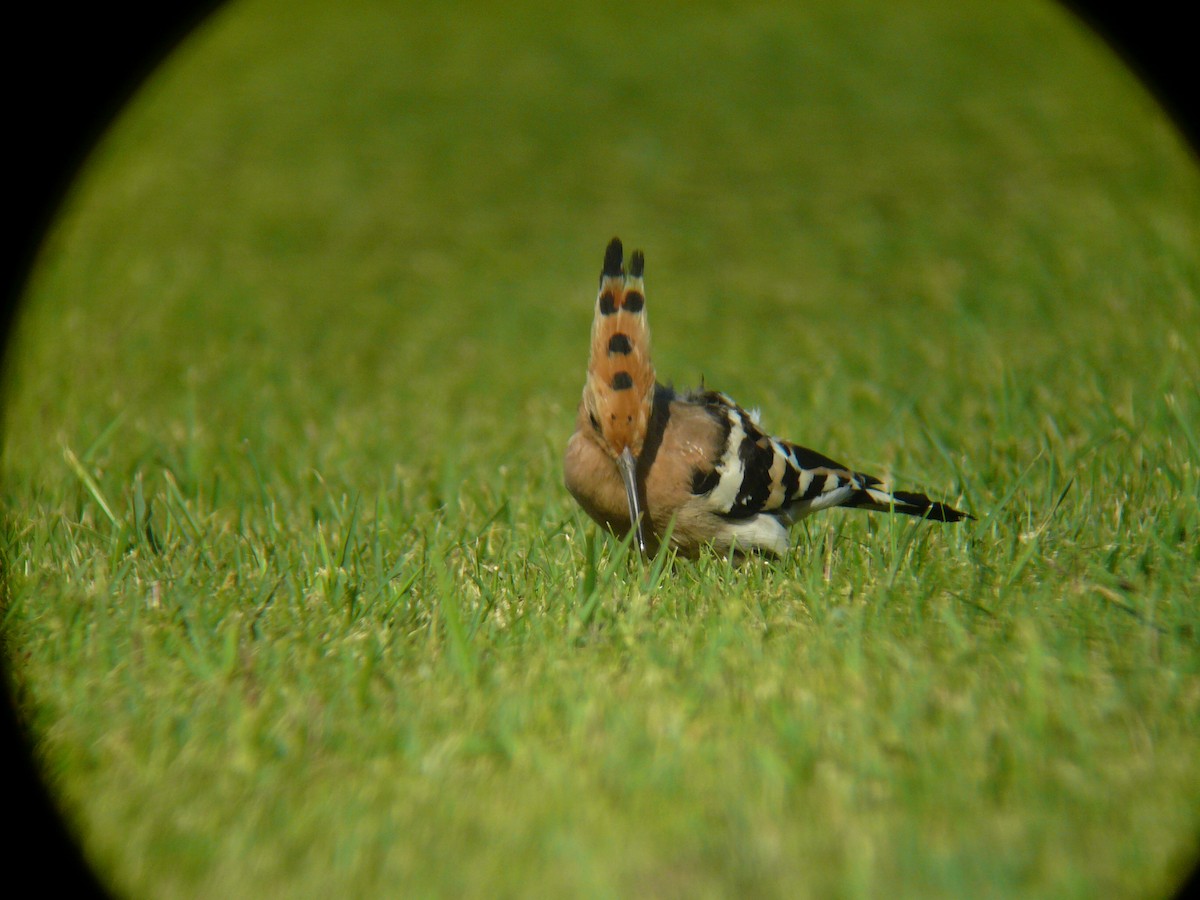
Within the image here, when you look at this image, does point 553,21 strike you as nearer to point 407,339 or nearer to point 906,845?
point 407,339

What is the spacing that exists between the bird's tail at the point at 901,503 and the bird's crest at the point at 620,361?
809 millimetres

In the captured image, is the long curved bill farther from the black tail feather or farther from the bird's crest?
the black tail feather

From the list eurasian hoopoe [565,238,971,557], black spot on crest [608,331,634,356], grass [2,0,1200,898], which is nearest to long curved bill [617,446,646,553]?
eurasian hoopoe [565,238,971,557]

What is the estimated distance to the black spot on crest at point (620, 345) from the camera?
3936 mm

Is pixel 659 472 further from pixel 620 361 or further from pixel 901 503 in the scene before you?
pixel 901 503

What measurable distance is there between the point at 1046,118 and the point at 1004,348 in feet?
16.3

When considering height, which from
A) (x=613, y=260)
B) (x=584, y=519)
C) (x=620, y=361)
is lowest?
(x=584, y=519)

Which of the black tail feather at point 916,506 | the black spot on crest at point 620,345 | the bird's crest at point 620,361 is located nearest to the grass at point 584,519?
the black tail feather at point 916,506

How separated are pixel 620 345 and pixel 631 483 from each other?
1.52ft

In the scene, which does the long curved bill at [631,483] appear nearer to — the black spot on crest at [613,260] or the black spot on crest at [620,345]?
the black spot on crest at [620,345]

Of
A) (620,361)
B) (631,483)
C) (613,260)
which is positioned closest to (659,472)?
(631,483)

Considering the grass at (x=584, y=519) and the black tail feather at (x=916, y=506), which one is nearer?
the grass at (x=584, y=519)

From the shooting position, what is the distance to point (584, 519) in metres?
4.41

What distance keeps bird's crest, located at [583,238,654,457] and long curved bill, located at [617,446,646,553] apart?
25 mm
